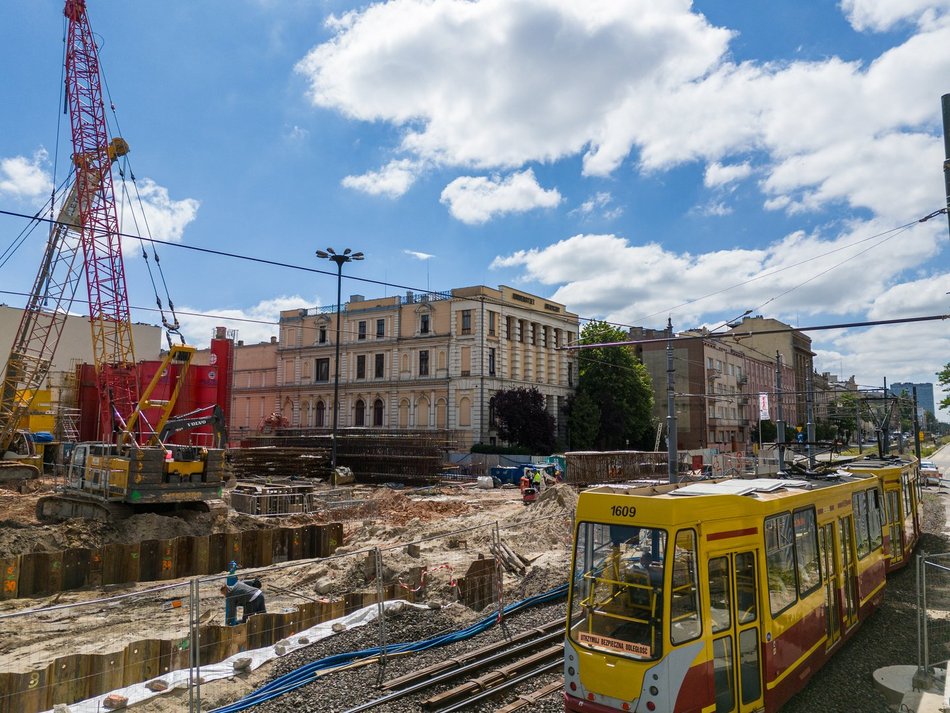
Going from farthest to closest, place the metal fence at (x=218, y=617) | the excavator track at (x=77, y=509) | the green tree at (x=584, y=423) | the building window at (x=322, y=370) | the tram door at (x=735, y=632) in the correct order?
1. the building window at (x=322, y=370)
2. the green tree at (x=584, y=423)
3. the excavator track at (x=77, y=509)
4. the metal fence at (x=218, y=617)
5. the tram door at (x=735, y=632)

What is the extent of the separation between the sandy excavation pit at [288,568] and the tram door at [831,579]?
6.09 meters

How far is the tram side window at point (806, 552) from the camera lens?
8.72 meters

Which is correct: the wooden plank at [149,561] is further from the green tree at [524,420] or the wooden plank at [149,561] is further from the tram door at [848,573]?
the green tree at [524,420]

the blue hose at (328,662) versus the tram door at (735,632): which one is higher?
the tram door at (735,632)

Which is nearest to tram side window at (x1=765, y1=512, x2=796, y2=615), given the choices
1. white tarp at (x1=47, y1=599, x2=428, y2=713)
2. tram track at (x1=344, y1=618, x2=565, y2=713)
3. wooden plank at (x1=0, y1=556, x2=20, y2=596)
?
tram track at (x1=344, y1=618, x2=565, y2=713)

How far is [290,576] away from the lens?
18.0 meters

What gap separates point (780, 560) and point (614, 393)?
173 feet

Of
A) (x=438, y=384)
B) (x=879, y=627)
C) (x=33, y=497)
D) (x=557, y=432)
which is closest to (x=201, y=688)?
(x=879, y=627)

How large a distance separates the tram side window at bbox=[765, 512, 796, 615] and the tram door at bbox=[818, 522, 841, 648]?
1345 mm

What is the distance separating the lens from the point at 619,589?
24.0ft

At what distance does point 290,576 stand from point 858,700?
13.7 metres

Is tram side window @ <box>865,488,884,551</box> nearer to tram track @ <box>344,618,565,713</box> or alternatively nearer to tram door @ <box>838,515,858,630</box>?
tram door @ <box>838,515,858,630</box>

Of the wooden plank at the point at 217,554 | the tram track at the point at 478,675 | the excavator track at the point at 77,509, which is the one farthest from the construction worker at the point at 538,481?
the tram track at the point at 478,675

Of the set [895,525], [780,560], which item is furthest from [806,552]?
[895,525]
